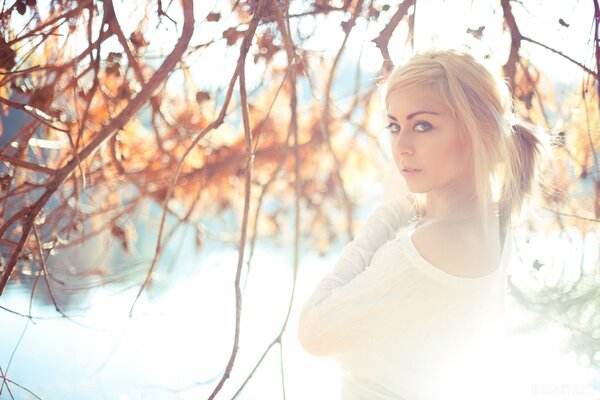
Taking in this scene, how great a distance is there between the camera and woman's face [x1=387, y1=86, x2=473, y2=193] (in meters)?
1.15

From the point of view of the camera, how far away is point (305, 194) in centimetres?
354

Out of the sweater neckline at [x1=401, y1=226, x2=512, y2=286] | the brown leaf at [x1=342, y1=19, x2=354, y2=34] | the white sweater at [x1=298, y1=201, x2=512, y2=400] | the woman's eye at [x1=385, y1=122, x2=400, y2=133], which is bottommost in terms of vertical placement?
the white sweater at [x1=298, y1=201, x2=512, y2=400]

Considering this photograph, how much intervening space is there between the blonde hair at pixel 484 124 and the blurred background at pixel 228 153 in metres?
0.06

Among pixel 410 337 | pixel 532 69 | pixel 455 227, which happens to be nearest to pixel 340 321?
pixel 410 337

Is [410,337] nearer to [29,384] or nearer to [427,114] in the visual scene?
[427,114]

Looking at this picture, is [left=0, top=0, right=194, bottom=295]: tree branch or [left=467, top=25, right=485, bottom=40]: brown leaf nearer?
[left=0, top=0, right=194, bottom=295]: tree branch

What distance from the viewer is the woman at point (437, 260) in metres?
1.07

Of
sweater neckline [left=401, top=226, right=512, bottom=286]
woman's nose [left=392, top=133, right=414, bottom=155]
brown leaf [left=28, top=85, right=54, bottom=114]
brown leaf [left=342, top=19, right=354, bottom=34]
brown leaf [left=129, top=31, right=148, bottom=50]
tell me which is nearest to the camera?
sweater neckline [left=401, top=226, right=512, bottom=286]

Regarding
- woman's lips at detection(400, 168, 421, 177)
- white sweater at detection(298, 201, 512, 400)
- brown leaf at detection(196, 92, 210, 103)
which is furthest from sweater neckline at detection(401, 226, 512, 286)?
brown leaf at detection(196, 92, 210, 103)

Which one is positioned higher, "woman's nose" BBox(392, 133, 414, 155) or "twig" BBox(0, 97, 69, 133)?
"twig" BBox(0, 97, 69, 133)

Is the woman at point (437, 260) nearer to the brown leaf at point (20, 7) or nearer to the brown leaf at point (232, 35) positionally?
the brown leaf at point (232, 35)

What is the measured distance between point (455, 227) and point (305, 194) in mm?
2460

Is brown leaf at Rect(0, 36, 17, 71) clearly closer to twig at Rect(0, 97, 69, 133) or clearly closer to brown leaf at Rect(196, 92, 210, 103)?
twig at Rect(0, 97, 69, 133)

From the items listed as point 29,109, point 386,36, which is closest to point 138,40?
point 29,109
